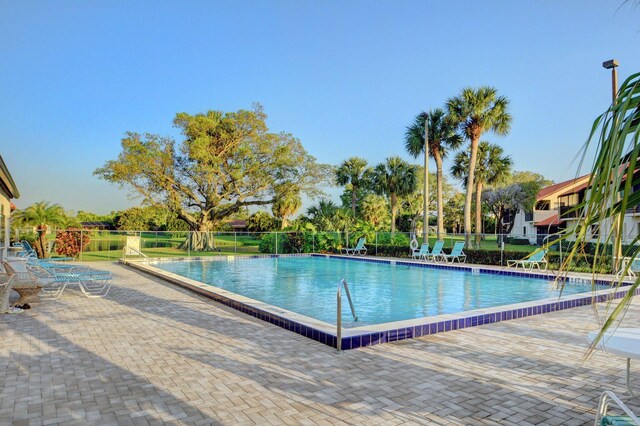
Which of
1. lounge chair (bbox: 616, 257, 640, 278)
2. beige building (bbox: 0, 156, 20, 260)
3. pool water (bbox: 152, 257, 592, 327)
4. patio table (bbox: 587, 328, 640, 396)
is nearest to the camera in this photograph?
lounge chair (bbox: 616, 257, 640, 278)

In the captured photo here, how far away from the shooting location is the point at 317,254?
20.8m

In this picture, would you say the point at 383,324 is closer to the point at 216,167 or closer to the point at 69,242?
the point at 69,242

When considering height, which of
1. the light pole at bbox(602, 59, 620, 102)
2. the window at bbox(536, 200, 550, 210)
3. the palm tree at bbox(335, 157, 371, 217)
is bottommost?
the window at bbox(536, 200, 550, 210)

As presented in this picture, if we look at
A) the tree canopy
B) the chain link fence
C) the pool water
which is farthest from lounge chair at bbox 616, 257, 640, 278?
the tree canopy

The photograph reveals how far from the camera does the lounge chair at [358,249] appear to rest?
795 inches

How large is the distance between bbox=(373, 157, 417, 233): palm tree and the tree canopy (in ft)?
15.1

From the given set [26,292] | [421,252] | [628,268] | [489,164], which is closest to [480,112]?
[489,164]

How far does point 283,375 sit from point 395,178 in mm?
29653

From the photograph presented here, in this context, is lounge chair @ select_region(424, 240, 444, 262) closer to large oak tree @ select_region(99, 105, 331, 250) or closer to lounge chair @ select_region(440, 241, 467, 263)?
lounge chair @ select_region(440, 241, 467, 263)

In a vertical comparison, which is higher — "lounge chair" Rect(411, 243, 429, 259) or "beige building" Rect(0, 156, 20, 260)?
"beige building" Rect(0, 156, 20, 260)

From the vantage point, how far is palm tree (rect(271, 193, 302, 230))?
99.1 feet

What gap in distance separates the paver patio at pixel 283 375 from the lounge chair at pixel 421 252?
10.9 metres

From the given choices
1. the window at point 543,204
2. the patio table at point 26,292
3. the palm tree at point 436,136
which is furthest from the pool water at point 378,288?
the window at point 543,204

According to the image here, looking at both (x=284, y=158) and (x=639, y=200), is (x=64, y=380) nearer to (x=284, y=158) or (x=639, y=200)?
(x=639, y=200)
